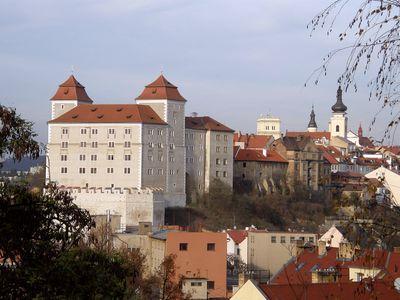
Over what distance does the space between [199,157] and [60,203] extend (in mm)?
66489

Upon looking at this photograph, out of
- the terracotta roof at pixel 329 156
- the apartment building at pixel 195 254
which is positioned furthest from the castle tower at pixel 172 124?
the apartment building at pixel 195 254

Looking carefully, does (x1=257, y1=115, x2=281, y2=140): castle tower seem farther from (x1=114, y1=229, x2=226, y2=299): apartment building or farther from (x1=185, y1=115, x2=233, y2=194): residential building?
(x1=114, y1=229, x2=226, y2=299): apartment building

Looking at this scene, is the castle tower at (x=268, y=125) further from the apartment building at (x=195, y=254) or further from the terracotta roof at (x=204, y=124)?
the apartment building at (x=195, y=254)

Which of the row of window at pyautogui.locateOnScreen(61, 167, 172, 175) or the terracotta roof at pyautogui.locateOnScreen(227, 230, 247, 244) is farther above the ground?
the row of window at pyautogui.locateOnScreen(61, 167, 172, 175)

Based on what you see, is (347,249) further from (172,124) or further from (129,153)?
(172,124)

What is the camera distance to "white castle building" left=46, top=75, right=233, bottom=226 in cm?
6750

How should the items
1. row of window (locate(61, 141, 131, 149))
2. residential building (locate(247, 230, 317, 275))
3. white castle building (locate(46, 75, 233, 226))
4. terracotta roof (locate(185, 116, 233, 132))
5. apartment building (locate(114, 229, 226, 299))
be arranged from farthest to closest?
terracotta roof (locate(185, 116, 233, 132)), row of window (locate(61, 141, 131, 149)), white castle building (locate(46, 75, 233, 226)), residential building (locate(247, 230, 317, 275)), apartment building (locate(114, 229, 226, 299))

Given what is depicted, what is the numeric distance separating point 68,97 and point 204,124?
10.2m

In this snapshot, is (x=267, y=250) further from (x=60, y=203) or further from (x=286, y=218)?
(x=60, y=203)

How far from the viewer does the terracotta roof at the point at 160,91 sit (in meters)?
74.6

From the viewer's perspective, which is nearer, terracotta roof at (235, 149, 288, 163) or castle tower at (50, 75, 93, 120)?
castle tower at (50, 75, 93, 120)

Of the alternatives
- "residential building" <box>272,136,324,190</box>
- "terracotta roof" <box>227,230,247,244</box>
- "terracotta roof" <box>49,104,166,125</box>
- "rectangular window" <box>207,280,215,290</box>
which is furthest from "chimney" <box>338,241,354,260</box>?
"residential building" <box>272,136,324,190</box>

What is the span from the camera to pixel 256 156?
278ft

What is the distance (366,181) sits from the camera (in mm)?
6562
